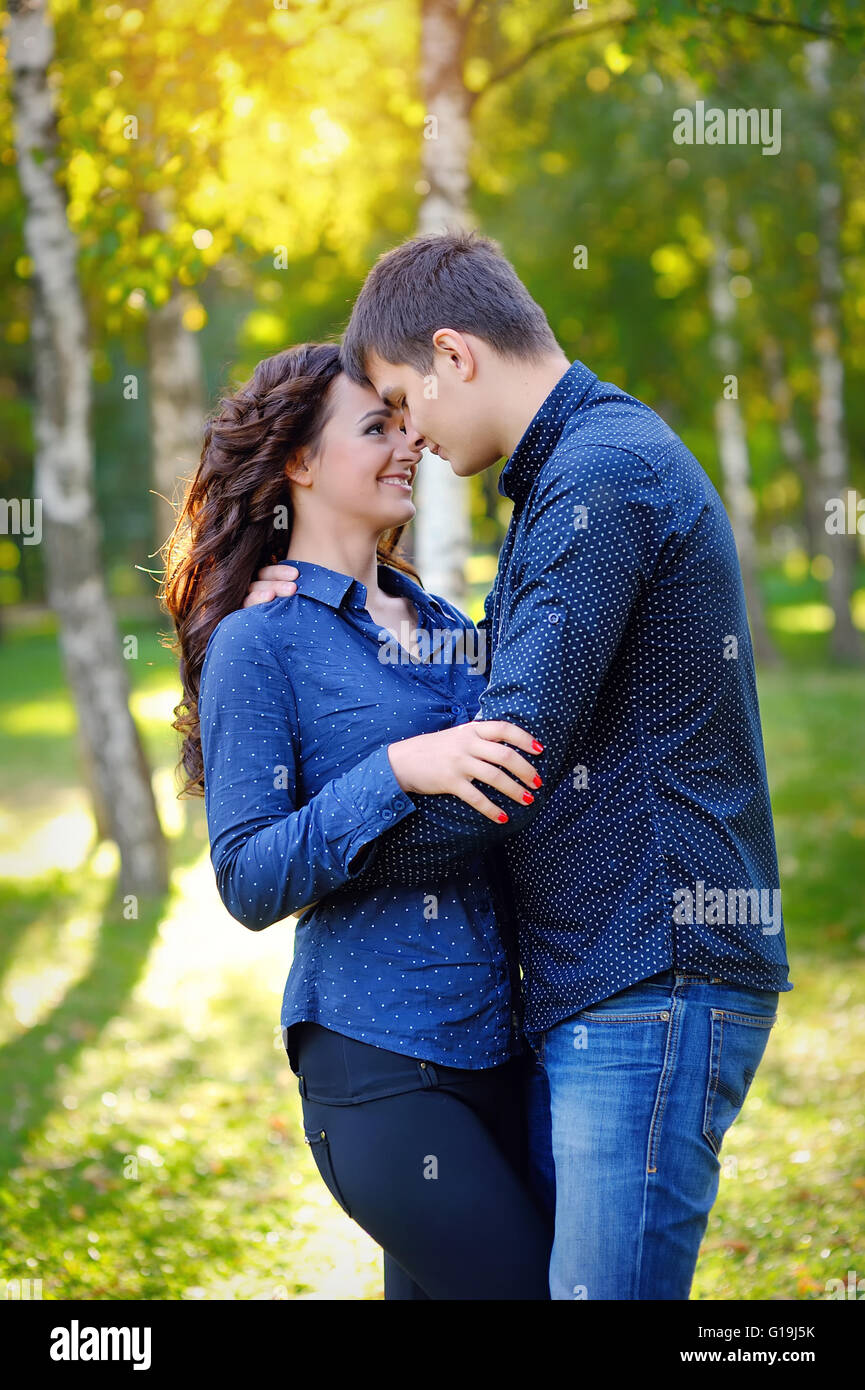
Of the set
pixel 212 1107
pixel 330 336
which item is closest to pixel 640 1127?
pixel 330 336

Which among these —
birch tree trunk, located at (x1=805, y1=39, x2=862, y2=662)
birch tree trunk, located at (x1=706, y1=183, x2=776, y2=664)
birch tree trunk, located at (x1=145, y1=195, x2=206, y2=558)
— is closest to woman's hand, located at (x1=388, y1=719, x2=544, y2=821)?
birch tree trunk, located at (x1=145, y1=195, x2=206, y2=558)

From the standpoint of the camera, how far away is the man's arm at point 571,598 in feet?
6.75

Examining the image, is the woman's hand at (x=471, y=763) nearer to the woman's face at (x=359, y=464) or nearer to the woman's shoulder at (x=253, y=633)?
the woman's shoulder at (x=253, y=633)

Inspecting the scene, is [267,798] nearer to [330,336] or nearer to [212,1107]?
[330,336]

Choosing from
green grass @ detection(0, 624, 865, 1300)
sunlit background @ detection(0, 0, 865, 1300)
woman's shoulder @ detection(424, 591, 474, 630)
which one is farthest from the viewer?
sunlit background @ detection(0, 0, 865, 1300)

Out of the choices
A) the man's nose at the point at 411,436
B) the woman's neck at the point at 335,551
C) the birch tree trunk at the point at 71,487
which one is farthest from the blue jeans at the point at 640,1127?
the birch tree trunk at the point at 71,487

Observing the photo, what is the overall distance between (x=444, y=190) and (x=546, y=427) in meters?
5.20

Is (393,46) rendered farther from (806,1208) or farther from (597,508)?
(597,508)

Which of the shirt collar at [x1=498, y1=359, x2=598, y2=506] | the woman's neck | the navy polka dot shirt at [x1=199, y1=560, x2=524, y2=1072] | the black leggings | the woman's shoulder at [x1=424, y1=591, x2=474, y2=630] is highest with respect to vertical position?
the shirt collar at [x1=498, y1=359, x2=598, y2=506]

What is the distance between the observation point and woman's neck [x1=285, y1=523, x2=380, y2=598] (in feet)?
9.29

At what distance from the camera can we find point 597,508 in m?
2.07

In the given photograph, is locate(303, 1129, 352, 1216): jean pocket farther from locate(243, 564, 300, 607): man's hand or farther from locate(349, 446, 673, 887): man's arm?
locate(243, 564, 300, 607): man's hand

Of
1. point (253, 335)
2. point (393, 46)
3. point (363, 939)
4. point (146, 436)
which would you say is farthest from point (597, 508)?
point (146, 436)

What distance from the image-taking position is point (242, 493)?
9.20 ft
